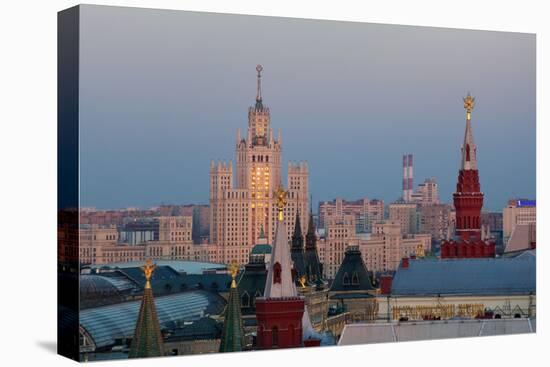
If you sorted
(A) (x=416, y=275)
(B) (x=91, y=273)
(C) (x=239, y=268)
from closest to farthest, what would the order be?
(B) (x=91, y=273) → (C) (x=239, y=268) → (A) (x=416, y=275)

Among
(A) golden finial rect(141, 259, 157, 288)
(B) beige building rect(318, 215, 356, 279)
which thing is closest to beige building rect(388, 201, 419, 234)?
(B) beige building rect(318, 215, 356, 279)

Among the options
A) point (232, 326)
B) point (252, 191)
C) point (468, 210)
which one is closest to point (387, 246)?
point (468, 210)

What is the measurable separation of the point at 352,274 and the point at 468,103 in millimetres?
3435

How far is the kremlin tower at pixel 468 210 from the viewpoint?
2605 centimetres

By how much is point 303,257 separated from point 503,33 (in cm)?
517

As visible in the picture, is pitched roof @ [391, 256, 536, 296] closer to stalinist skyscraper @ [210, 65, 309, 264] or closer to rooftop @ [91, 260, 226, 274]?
stalinist skyscraper @ [210, 65, 309, 264]

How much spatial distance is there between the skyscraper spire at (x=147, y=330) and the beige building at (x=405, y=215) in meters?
4.52

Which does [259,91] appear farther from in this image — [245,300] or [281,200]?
[245,300]

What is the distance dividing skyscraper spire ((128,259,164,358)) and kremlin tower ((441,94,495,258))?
5.58 metres

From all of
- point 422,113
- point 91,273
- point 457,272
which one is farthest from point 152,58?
point 457,272

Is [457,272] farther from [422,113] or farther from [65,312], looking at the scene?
[65,312]

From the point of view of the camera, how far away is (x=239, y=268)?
79.0ft

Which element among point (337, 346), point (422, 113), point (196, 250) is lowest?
point (337, 346)

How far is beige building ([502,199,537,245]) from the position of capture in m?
26.5
